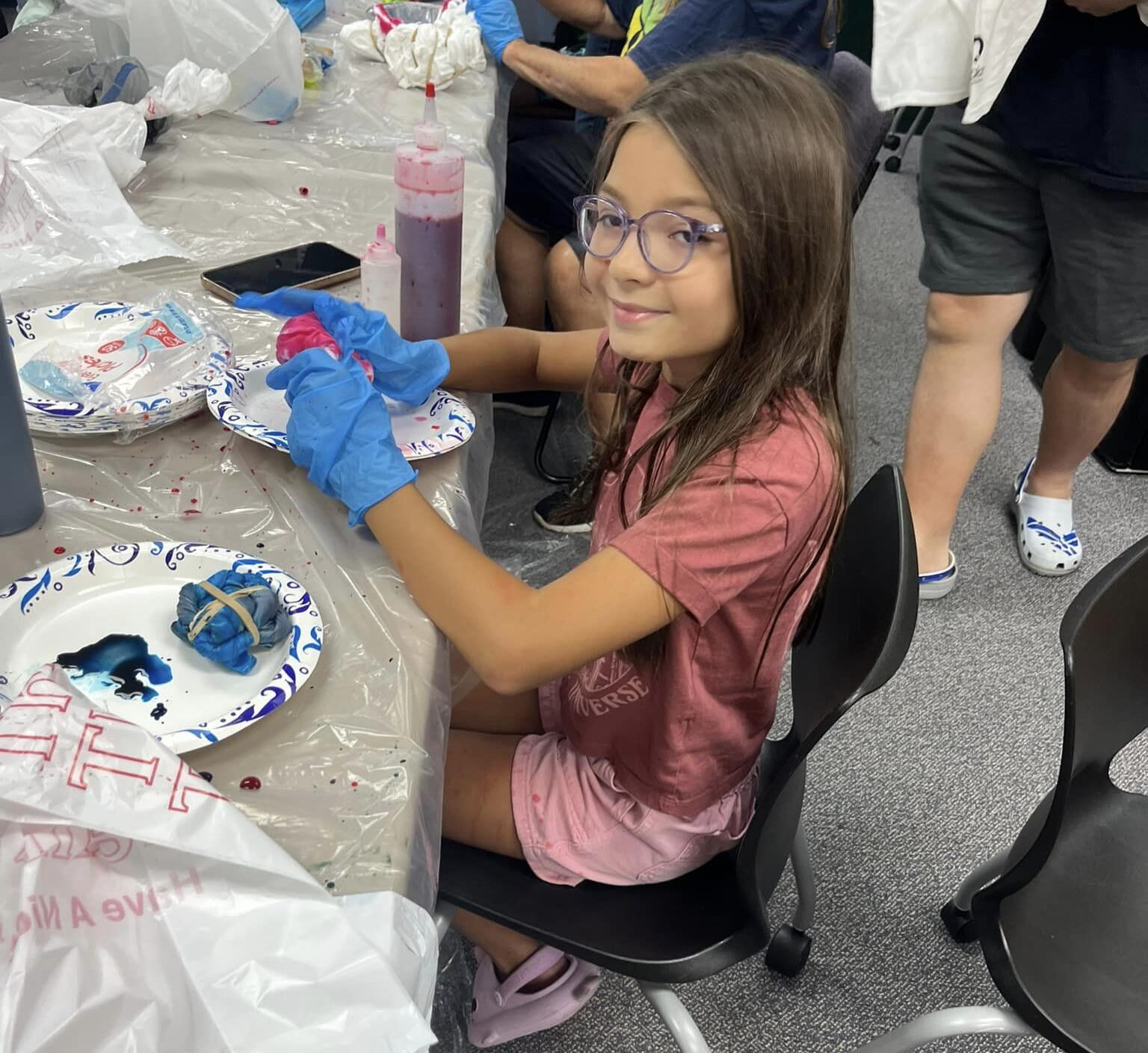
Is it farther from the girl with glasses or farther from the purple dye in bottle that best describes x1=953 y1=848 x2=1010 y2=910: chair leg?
the purple dye in bottle

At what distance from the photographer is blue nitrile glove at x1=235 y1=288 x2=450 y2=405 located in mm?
835

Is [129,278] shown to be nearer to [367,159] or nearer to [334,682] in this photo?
[367,159]

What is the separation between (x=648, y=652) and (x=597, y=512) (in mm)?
179

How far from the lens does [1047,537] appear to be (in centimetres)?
188

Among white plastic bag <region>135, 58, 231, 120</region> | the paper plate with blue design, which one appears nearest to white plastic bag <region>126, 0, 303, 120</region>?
white plastic bag <region>135, 58, 231, 120</region>

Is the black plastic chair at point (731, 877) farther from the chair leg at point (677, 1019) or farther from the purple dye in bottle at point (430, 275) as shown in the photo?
the purple dye in bottle at point (430, 275)

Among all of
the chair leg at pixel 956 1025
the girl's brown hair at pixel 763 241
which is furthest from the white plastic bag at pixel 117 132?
the chair leg at pixel 956 1025

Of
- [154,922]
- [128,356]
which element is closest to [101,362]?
[128,356]

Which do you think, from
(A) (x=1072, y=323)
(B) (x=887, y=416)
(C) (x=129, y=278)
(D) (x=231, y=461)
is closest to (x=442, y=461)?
(D) (x=231, y=461)

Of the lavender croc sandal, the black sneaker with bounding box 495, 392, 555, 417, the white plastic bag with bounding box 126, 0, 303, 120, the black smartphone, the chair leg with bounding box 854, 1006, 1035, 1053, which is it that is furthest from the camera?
the black sneaker with bounding box 495, 392, 555, 417

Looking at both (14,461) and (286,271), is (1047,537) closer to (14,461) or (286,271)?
(286,271)

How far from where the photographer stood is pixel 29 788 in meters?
0.41

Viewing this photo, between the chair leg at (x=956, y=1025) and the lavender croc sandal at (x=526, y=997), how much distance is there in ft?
0.91

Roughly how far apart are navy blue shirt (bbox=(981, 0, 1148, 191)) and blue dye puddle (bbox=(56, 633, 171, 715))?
4.62 feet
